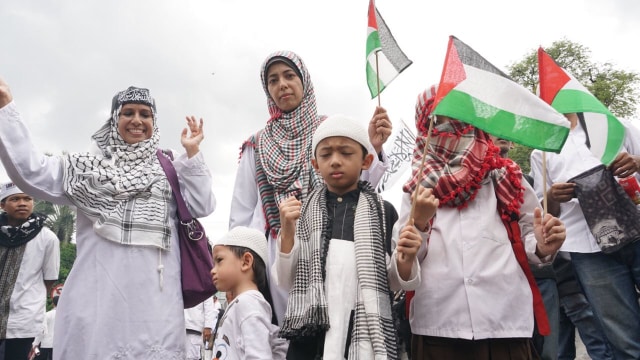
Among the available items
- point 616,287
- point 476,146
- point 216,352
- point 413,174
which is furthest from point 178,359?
point 616,287

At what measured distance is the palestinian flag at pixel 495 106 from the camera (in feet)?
7.51

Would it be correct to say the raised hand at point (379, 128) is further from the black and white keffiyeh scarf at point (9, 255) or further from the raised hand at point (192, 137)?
the black and white keffiyeh scarf at point (9, 255)

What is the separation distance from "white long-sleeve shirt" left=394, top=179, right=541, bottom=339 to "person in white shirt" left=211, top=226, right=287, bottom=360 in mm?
797

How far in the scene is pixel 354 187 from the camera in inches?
111

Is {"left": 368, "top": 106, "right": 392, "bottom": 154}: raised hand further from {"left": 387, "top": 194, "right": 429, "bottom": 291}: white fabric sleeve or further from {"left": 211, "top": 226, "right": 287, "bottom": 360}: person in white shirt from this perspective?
{"left": 211, "top": 226, "right": 287, "bottom": 360}: person in white shirt

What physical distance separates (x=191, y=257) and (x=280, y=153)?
847 mm

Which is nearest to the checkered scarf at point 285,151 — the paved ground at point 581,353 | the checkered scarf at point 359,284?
A: the checkered scarf at point 359,284

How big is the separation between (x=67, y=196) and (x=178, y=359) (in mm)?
1132

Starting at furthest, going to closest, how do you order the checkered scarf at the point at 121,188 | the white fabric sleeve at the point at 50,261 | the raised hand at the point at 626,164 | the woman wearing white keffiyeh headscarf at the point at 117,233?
the white fabric sleeve at the point at 50,261 → the raised hand at the point at 626,164 → the checkered scarf at the point at 121,188 → the woman wearing white keffiyeh headscarf at the point at 117,233

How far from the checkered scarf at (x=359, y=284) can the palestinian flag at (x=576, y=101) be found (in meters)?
1.10

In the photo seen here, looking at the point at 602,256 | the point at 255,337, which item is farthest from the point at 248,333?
the point at 602,256

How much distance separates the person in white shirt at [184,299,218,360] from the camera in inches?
311

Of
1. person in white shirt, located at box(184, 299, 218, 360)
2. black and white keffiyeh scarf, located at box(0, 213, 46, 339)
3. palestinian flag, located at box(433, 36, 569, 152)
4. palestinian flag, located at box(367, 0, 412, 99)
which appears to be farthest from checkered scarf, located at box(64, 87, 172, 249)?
person in white shirt, located at box(184, 299, 218, 360)

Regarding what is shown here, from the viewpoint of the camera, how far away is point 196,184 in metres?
3.26
